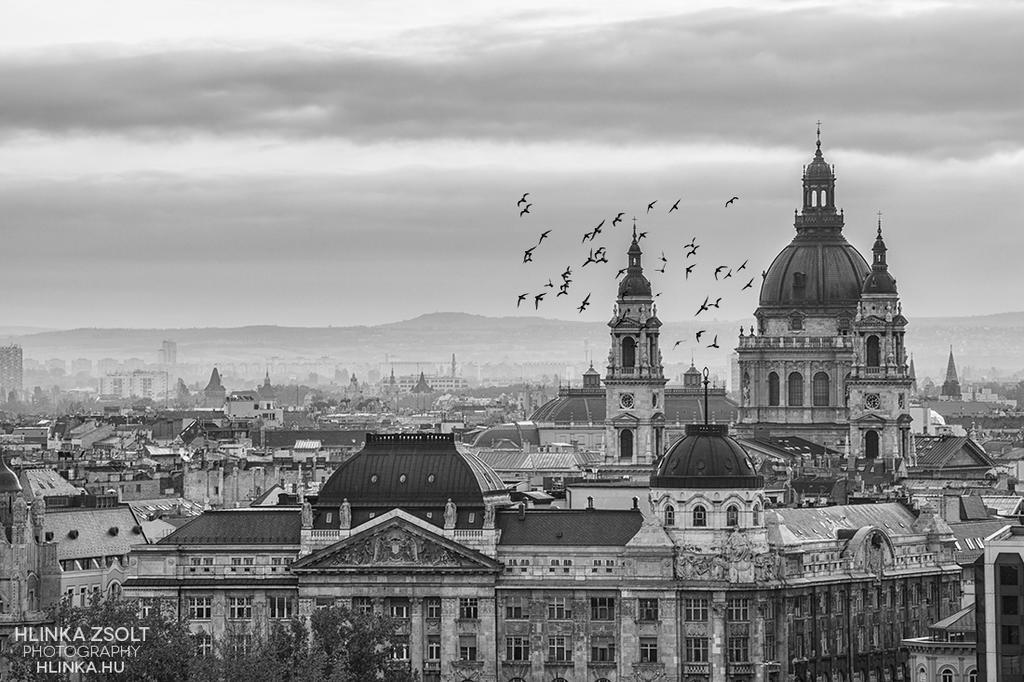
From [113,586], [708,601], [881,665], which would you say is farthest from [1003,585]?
[113,586]

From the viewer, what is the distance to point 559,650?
18150cm

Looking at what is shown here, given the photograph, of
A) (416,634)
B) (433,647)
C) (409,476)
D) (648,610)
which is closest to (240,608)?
(416,634)

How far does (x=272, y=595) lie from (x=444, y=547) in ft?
30.4

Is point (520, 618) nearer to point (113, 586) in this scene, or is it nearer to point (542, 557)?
point (542, 557)

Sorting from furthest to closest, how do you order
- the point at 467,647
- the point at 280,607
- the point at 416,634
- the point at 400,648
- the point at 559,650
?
the point at 280,607 < the point at 467,647 < the point at 416,634 < the point at 559,650 < the point at 400,648

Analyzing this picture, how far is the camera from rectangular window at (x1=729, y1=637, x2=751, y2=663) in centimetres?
18100

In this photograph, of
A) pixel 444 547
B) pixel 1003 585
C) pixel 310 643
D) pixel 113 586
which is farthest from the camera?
pixel 113 586

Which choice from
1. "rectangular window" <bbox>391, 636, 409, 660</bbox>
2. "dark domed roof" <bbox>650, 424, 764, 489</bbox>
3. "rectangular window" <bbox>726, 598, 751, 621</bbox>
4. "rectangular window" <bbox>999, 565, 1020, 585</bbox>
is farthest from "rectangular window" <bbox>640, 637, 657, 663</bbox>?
"rectangular window" <bbox>999, 565, 1020, 585</bbox>

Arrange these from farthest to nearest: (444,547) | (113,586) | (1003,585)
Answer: (113,586), (444,547), (1003,585)

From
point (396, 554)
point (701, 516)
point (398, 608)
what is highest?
point (701, 516)

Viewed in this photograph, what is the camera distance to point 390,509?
184750 mm

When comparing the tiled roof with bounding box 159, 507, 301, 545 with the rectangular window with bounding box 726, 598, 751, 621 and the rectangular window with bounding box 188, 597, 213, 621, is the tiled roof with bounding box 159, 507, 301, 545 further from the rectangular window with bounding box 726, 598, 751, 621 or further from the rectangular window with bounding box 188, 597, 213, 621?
the rectangular window with bounding box 726, 598, 751, 621

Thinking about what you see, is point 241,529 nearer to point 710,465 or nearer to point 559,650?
point 559,650

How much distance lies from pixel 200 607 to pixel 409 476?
12.5 meters
